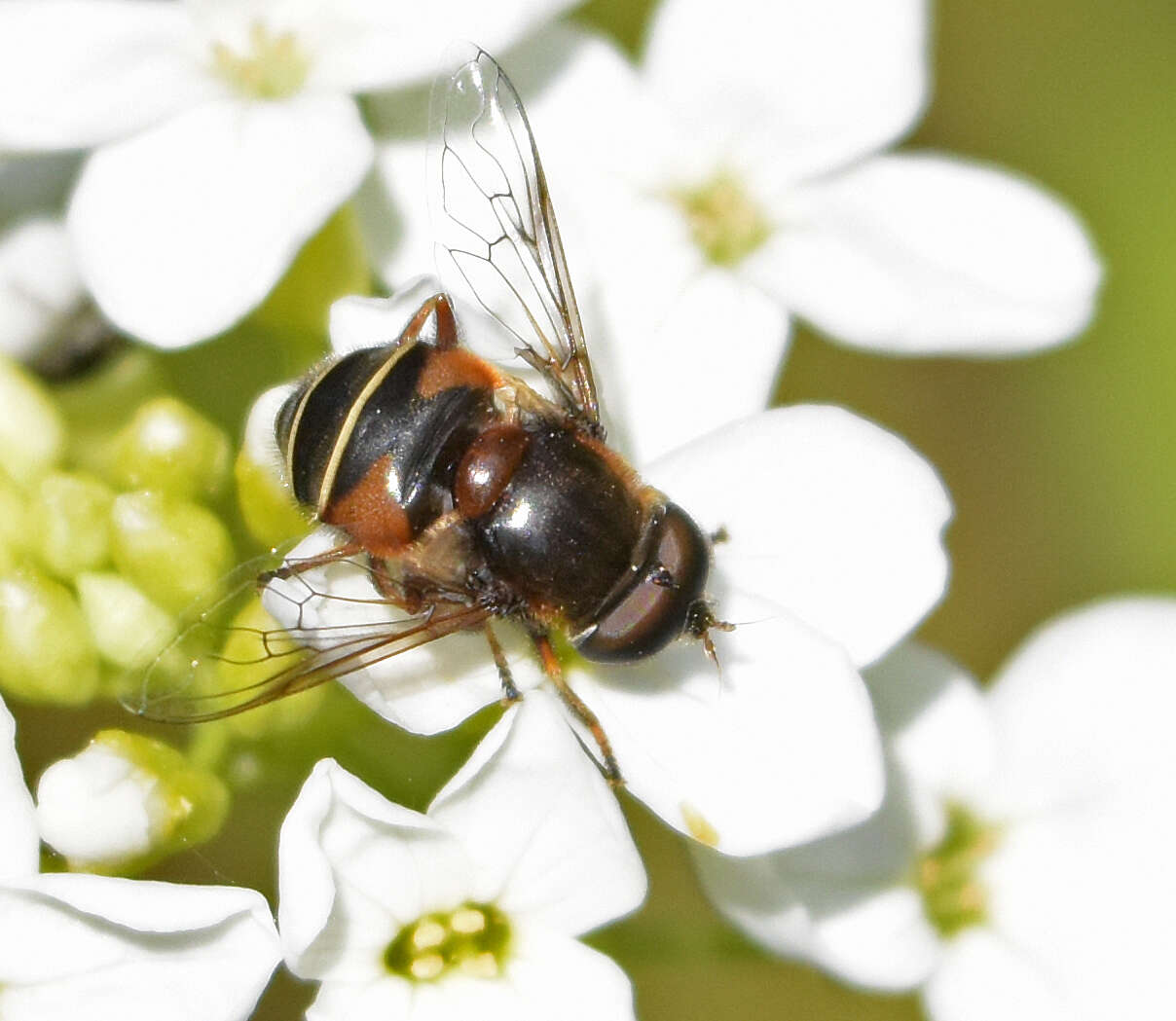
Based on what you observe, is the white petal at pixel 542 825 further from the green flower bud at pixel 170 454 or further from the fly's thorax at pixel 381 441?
the green flower bud at pixel 170 454

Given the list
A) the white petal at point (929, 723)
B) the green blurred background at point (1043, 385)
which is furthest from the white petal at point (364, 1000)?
the green blurred background at point (1043, 385)

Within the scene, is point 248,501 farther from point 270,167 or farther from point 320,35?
point 320,35

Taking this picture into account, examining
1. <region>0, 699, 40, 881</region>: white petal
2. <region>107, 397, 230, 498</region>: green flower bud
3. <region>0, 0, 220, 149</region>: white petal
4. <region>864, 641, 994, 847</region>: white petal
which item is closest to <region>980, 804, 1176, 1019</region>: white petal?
<region>864, 641, 994, 847</region>: white petal

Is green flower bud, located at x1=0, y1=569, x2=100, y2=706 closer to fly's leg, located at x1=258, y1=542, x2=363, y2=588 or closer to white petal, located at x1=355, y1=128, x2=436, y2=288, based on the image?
fly's leg, located at x1=258, y1=542, x2=363, y2=588

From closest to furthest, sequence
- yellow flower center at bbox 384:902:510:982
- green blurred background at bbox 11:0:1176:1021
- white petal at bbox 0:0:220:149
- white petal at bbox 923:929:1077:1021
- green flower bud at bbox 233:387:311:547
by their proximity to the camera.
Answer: yellow flower center at bbox 384:902:510:982
green flower bud at bbox 233:387:311:547
white petal at bbox 0:0:220:149
white petal at bbox 923:929:1077:1021
green blurred background at bbox 11:0:1176:1021

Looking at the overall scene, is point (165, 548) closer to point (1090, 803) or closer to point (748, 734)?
point (748, 734)
